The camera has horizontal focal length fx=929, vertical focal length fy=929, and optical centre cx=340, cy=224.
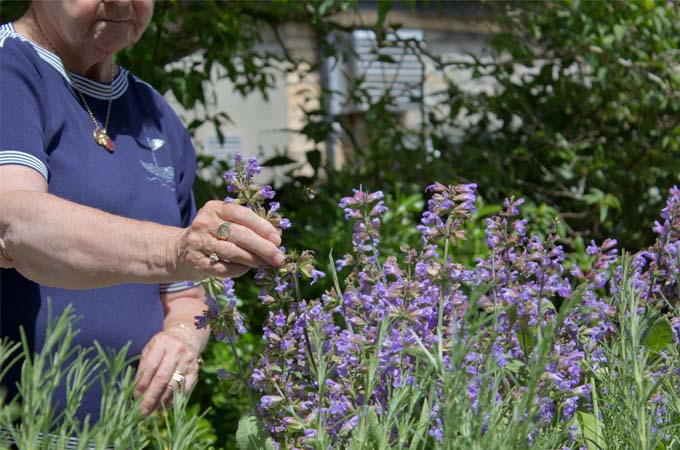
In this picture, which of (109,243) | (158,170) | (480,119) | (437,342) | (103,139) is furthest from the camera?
(480,119)

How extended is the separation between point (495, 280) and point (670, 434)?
0.99 ft

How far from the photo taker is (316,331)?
3.74ft

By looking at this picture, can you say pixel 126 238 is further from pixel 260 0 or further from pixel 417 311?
pixel 260 0

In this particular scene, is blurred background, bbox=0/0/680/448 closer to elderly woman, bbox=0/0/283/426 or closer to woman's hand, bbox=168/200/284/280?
elderly woman, bbox=0/0/283/426

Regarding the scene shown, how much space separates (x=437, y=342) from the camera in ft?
3.77

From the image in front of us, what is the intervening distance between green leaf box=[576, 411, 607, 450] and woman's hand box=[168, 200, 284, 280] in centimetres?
45

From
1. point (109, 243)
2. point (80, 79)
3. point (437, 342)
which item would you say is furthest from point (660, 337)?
point (80, 79)

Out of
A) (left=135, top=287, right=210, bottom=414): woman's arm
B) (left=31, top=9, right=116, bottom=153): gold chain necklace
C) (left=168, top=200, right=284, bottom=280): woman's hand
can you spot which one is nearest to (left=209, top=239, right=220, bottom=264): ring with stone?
(left=168, top=200, right=284, bottom=280): woman's hand

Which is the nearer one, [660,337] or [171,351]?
[660,337]

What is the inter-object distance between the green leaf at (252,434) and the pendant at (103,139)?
0.93m

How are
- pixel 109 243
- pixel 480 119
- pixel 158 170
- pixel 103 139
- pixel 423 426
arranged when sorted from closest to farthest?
pixel 423 426
pixel 109 243
pixel 103 139
pixel 158 170
pixel 480 119

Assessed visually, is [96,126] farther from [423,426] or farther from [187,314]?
[423,426]

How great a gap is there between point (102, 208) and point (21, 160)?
0.93 ft

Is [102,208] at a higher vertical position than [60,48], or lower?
lower
